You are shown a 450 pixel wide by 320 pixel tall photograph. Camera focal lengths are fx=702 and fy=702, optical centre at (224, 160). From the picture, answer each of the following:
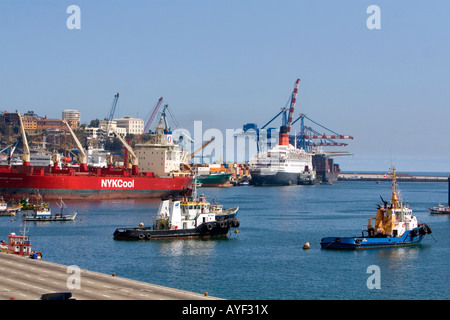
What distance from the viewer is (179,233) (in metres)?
51.6

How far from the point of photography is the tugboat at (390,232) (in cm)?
4769

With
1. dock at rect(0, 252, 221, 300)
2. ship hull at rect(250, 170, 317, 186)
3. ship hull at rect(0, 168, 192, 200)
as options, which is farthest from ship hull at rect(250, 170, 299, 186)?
dock at rect(0, 252, 221, 300)

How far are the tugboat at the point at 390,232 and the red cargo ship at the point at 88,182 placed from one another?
5218 centimetres

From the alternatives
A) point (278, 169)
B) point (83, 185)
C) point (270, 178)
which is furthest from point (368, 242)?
point (278, 169)

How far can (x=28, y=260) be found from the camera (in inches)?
1415

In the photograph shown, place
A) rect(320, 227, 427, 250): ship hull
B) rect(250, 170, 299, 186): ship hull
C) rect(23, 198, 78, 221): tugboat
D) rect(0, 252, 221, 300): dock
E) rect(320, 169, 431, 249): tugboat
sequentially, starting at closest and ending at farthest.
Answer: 1. rect(0, 252, 221, 300): dock
2. rect(320, 227, 427, 250): ship hull
3. rect(320, 169, 431, 249): tugboat
4. rect(23, 198, 78, 221): tugboat
5. rect(250, 170, 299, 186): ship hull

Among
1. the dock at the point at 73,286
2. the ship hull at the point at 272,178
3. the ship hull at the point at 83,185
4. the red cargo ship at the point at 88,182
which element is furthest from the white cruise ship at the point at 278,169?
the dock at the point at 73,286

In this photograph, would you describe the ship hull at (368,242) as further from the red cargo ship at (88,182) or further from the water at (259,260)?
the red cargo ship at (88,182)

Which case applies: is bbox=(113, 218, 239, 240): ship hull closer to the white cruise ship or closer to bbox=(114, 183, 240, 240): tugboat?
bbox=(114, 183, 240, 240): tugboat

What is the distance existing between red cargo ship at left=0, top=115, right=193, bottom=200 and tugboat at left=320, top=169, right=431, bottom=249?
52181 mm

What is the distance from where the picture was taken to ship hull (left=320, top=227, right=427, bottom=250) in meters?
47.5
